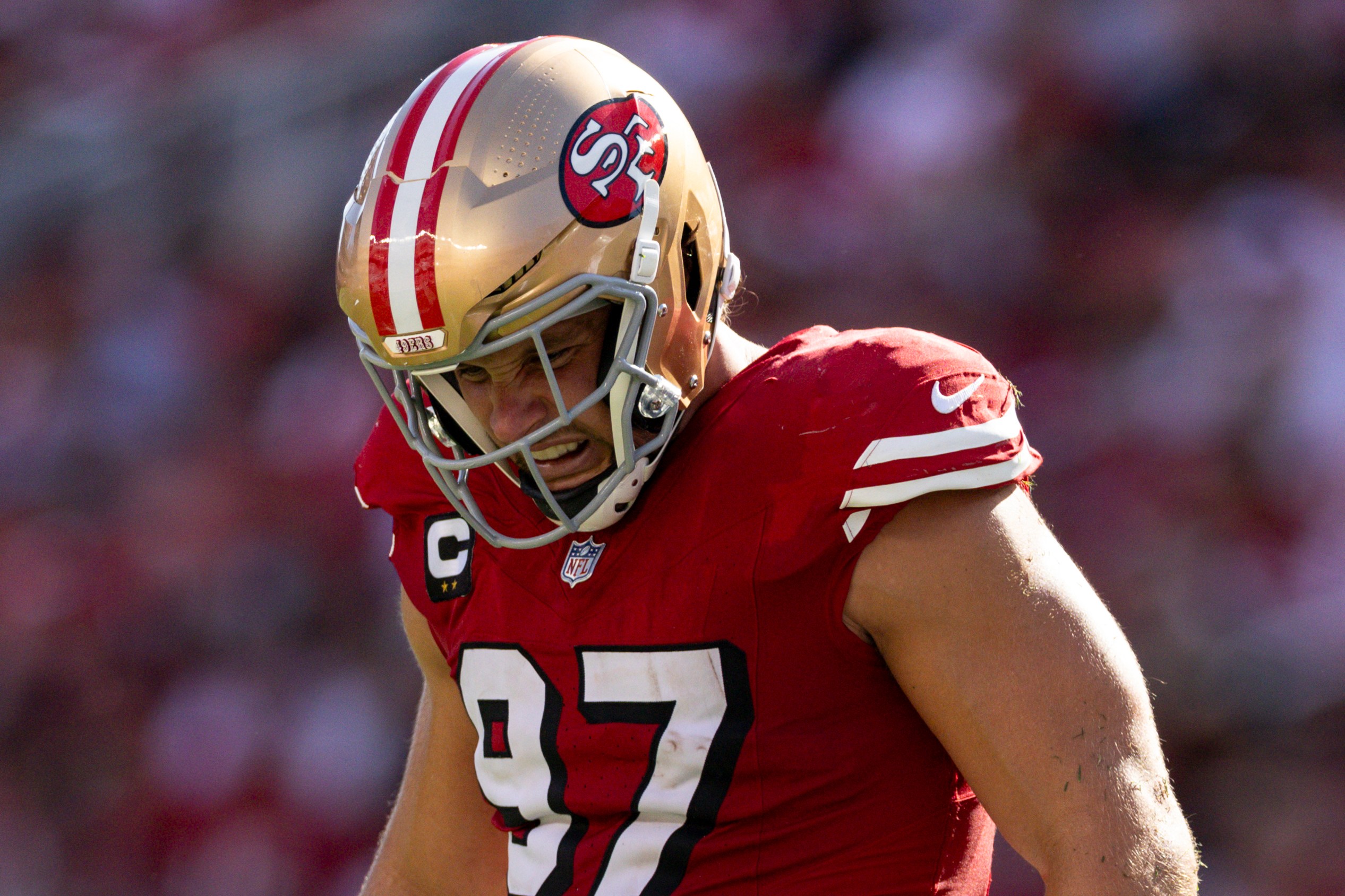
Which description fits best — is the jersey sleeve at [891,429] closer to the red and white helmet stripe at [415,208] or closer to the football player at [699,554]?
the football player at [699,554]

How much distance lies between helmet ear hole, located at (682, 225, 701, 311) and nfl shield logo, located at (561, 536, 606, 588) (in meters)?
0.22

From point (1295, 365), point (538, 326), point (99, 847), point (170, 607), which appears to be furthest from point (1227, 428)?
point (99, 847)

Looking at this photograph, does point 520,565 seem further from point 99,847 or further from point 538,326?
point 99,847

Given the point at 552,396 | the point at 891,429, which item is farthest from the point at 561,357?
the point at 891,429

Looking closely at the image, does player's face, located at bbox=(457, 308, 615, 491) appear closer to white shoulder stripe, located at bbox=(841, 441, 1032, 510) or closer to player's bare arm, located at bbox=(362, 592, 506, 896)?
white shoulder stripe, located at bbox=(841, 441, 1032, 510)

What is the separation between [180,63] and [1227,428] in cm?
238

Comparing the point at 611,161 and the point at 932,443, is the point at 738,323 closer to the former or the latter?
the point at 611,161

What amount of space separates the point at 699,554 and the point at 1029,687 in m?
0.27

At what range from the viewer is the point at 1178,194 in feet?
6.97

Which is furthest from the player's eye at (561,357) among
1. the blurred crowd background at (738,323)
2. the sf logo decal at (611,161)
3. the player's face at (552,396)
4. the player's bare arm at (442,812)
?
the blurred crowd background at (738,323)

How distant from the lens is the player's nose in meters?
1.06

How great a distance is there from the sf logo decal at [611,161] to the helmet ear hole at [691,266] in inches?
2.5

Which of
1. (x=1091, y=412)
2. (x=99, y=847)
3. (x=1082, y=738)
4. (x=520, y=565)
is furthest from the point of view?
(x=99, y=847)

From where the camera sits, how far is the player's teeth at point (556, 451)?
1088 mm
